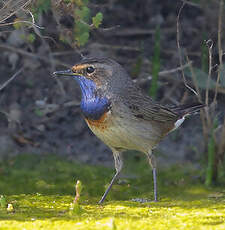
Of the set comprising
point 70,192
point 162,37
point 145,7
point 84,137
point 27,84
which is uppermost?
point 145,7

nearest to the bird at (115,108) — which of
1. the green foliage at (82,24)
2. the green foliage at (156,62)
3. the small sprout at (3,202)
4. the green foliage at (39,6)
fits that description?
the green foliage at (82,24)

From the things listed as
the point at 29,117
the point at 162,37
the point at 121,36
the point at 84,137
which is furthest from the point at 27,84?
the point at 162,37

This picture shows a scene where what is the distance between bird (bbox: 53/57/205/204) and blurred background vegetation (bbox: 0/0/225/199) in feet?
1.39

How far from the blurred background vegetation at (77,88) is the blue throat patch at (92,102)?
1.62 ft

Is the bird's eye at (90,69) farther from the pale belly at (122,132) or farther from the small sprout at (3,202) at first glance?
the small sprout at (3,202)

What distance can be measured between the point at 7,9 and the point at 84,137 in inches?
92.0

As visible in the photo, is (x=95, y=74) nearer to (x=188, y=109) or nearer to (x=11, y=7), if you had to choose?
(x=11, y=7)

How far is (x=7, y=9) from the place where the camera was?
4.90 meters

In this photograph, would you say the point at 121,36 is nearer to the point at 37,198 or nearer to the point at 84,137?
the point at 84,137

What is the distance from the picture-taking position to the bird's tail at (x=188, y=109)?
229 inches

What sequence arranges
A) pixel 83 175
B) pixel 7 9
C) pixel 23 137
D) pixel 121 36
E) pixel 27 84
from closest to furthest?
pixel 7 9 → pixel 83 175 → pixel 23 137 → pixel 27 84 → pixel 121 36

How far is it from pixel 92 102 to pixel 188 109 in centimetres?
121

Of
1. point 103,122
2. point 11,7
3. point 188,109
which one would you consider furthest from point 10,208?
point 188,109

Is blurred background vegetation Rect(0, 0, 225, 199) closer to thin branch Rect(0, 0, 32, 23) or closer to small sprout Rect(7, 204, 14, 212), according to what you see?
thin branch Rect(0, 0, 32, 23)
